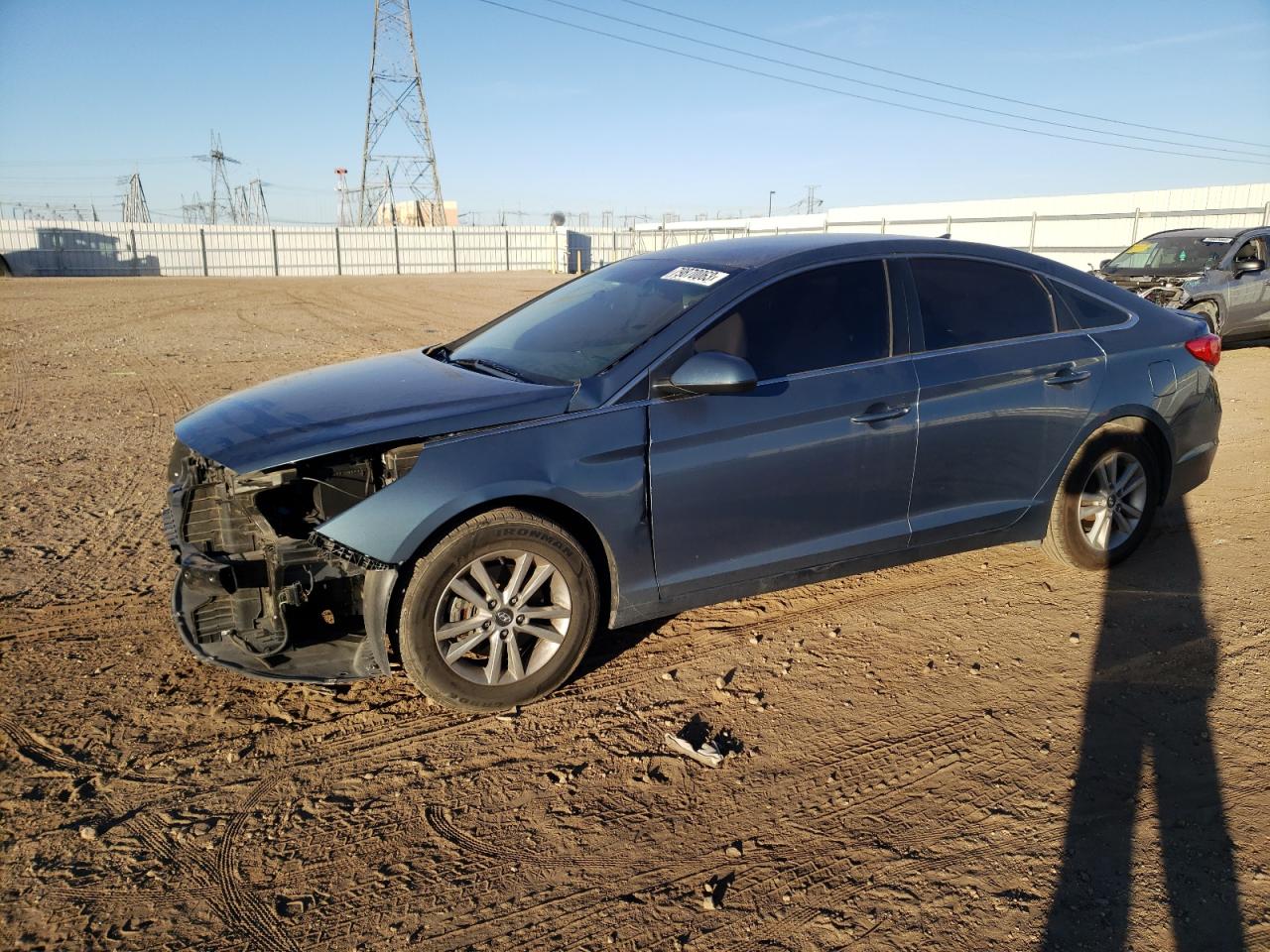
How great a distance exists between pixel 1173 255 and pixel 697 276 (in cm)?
1273

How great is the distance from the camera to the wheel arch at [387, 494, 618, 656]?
10.9ft

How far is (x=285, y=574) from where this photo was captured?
3.27 meters

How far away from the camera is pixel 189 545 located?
352 cm

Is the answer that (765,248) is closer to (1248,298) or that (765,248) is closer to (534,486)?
(534,486)

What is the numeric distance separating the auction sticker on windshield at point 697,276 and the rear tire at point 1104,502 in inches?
84.0

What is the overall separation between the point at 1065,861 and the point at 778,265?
8.48 feet

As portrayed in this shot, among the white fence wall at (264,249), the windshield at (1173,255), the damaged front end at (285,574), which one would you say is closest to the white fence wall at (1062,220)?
the windshield at (1173,255)

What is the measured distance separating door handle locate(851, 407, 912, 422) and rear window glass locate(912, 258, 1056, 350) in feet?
1.34

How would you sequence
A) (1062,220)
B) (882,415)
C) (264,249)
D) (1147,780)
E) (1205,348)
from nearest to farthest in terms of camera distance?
(1147,780), (882,415), (1205,348), (1062,220), (264,249)

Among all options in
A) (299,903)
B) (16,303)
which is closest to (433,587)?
(299,903)

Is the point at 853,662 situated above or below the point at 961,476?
below

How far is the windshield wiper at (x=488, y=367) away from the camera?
3.98 m

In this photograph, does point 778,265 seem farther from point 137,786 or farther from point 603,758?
point 137,786

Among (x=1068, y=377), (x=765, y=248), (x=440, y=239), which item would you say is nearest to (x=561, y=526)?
(x=765, y=248)
